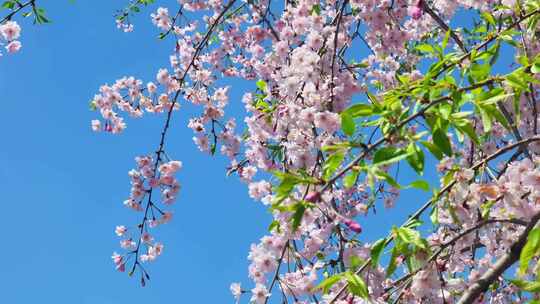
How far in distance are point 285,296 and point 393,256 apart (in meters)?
0.91

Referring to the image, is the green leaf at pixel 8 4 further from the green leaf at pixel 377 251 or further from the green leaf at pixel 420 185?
the green leaf at pixel 420 185

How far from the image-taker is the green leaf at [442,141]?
2.07 m

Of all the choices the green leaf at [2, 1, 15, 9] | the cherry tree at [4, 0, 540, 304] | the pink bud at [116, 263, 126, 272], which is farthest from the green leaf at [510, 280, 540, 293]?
the green leaf at [2, 1, 15, 9]

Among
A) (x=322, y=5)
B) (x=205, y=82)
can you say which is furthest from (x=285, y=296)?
(x=205, y=82)

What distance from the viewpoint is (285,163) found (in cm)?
385

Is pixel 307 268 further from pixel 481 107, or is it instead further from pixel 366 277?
pixel 481 107

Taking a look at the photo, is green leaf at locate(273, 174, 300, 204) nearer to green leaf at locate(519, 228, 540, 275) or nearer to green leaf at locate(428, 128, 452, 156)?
green leaf at locate(428, 128, 452, 156)

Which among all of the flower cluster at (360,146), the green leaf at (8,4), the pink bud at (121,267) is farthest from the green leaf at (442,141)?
the pink bud at (121,267)

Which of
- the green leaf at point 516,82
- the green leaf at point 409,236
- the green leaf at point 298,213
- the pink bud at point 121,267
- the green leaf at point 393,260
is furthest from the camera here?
the pink bud at point 121,267

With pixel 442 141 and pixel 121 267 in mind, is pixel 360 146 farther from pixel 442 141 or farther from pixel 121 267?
pixel 121 267

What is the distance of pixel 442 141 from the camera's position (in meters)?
2.07

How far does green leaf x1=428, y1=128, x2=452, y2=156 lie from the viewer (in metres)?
2.07

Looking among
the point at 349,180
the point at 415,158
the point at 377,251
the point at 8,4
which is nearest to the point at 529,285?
the point at 377,251

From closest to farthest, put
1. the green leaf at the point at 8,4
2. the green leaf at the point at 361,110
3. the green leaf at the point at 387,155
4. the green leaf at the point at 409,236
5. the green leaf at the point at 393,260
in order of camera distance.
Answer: the green leaf at the point at 387,155
the green leaf at the point at 361,110
the green leaf at the point at 409,236
the green leaf at the point at 393,260
the green leaf at the point at 8,4
